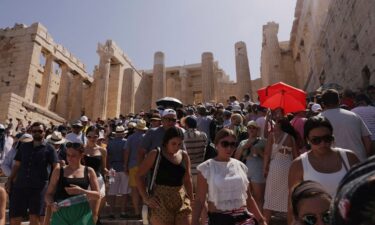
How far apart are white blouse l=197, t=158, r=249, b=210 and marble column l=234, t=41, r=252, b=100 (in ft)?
76.5

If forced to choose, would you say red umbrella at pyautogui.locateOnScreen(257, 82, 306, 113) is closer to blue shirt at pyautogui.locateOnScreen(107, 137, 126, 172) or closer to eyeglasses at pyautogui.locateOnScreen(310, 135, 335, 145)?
blue shirt at pyautogui.locateOnScreen(107, 137, 126, 172)

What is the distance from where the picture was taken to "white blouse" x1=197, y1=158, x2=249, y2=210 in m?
3.33

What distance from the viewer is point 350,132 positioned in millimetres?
4406

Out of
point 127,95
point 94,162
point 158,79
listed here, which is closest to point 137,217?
point 94,162

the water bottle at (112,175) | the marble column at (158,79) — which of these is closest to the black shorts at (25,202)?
the water bottle at (112,175)

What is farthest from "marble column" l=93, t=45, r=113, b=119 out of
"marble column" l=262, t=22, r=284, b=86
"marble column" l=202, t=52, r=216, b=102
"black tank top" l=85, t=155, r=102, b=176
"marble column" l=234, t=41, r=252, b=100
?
"black tank top" l=85, t=155, r=102, b=176

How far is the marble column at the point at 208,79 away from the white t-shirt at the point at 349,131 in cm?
2386

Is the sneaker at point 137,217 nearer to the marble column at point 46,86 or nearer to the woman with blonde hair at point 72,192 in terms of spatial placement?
the woman with blonde hair at point 72,192

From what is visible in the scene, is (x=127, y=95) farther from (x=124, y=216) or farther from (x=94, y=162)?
(x=94, y=162)

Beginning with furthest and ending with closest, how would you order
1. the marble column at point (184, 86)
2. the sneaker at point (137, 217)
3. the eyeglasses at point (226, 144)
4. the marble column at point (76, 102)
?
1. the marble column at point (184, 86)
2. the marble column at point (76, 102)
3. the sneaker at point (137, 217)
4. the eyeglasses at point (226, 144)

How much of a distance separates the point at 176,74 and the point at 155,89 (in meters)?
8.77

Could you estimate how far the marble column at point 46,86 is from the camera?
97.5ft

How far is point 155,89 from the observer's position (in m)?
31.2

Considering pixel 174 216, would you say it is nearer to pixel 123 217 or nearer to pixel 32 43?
pixel 123 217
